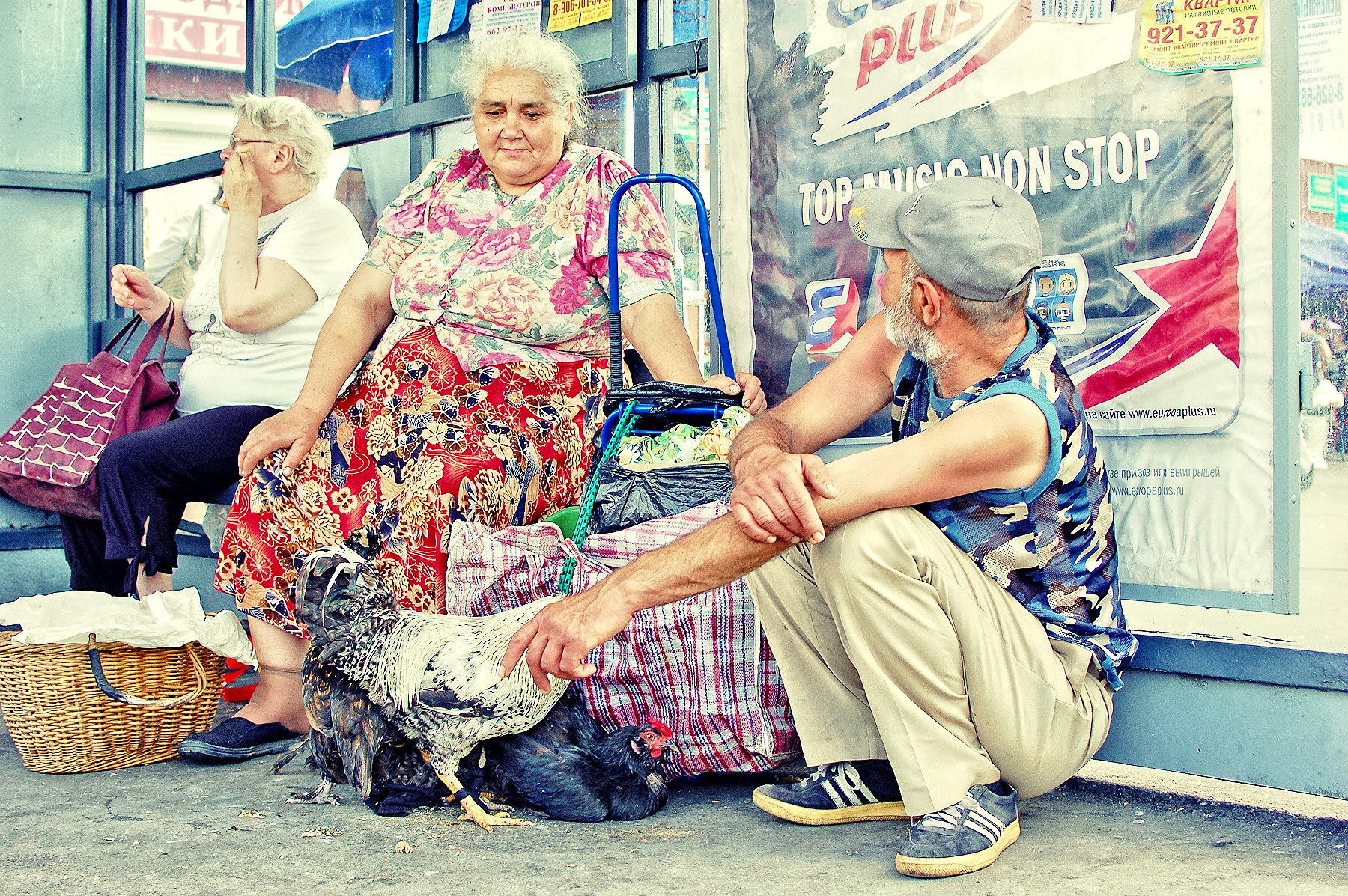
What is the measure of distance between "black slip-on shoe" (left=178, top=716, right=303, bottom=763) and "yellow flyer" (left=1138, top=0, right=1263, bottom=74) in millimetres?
2669

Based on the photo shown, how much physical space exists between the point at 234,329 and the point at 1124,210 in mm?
2764

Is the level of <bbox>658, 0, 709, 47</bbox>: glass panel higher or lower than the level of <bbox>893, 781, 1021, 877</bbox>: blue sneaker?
higher

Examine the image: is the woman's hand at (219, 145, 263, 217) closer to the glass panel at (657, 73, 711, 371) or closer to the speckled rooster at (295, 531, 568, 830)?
the glass panel at (657, 73, 711, 371)

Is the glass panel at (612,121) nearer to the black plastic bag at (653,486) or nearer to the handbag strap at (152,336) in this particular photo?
the black plastic bag at (653,486)

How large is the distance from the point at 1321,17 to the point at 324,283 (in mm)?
2873

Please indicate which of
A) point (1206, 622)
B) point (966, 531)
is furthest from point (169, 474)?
point (1206, 622)

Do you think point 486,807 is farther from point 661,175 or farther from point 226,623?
point 661,175

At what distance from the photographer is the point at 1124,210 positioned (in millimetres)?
2615

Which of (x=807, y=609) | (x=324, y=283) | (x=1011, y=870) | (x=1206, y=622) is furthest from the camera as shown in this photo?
(x=324, y=283)

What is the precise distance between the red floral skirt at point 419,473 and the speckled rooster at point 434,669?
1.25 feet

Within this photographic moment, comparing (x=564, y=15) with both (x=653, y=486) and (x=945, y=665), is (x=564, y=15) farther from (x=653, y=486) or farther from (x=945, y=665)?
(x=945, y=665)

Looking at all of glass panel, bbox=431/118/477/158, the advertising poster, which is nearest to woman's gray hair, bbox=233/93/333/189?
glass panel, bbox=431/118/477/158

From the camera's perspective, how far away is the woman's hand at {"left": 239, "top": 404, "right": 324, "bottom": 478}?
10.5ft

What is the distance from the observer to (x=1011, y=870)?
2148 mm
